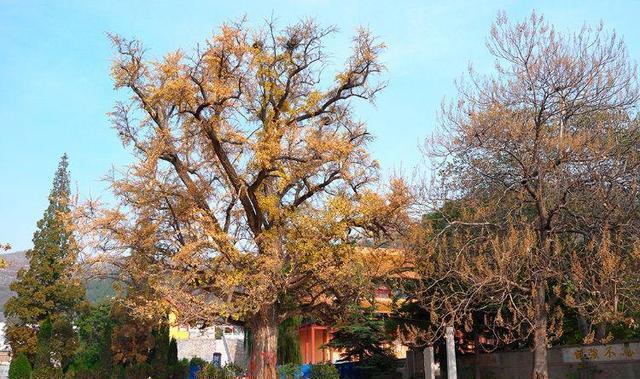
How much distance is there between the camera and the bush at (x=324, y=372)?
26.7 metres

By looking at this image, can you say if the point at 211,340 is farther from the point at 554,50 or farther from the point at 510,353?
the point at 554,50

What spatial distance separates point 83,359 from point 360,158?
3150 cm

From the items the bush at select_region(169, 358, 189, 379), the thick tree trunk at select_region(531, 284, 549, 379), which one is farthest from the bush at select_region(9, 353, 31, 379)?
the thick tree trunk at select_region(531, 284, 549, 379)

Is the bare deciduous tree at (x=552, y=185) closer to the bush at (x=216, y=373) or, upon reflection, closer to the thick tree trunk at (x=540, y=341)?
the thick tree trunk at (x=540, y=341)

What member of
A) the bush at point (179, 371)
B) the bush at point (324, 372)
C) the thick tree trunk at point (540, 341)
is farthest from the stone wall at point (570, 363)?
the bush at point (179, 371)

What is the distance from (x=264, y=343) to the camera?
74.1 ft

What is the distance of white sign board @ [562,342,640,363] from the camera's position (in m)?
18.8

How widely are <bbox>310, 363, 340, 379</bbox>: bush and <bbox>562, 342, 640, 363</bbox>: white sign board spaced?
30.5 ft

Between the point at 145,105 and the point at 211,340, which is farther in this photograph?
the point at 211,340

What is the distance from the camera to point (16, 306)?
4325 cm

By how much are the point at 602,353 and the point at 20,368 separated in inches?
1216

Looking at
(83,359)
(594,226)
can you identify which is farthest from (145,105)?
(83,359)

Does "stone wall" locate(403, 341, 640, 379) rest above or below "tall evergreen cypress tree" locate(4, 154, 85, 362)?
below

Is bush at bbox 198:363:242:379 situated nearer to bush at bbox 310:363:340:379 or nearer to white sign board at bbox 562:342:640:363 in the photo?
bush at bbox 310:363:340:379
